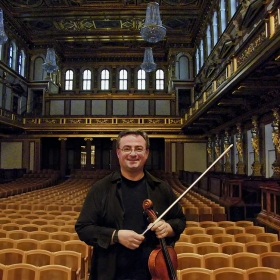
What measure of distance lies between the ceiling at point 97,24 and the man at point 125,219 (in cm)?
1760

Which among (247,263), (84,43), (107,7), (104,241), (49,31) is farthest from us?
(84,43)

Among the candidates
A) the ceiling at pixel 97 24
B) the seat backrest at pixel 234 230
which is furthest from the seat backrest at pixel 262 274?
the ceiling at pixel 97 24

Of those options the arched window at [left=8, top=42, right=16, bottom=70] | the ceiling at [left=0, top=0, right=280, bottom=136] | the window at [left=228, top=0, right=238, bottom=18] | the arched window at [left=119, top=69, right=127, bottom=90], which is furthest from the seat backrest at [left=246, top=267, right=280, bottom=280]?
the arched window at [left=119, top=69, right=127, bottom=90]

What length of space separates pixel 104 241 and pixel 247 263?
254 centimetres

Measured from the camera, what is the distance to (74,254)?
3.61 m

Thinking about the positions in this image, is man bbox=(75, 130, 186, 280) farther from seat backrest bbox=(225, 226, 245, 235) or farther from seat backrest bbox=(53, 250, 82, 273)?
seat backrest bbox=(225, 226, 245, 235)

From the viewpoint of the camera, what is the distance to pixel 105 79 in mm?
25078

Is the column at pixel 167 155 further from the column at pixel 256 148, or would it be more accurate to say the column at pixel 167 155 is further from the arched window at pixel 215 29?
the column at pixel 256 148

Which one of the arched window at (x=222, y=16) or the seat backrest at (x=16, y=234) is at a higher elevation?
the arched window at (x=222, y=16)

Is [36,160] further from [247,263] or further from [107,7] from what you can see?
[247,263]

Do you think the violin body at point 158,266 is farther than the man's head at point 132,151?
No

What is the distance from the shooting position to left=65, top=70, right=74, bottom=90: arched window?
993 inches

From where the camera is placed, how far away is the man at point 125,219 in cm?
165

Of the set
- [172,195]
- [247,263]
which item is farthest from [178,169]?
[172,195]
